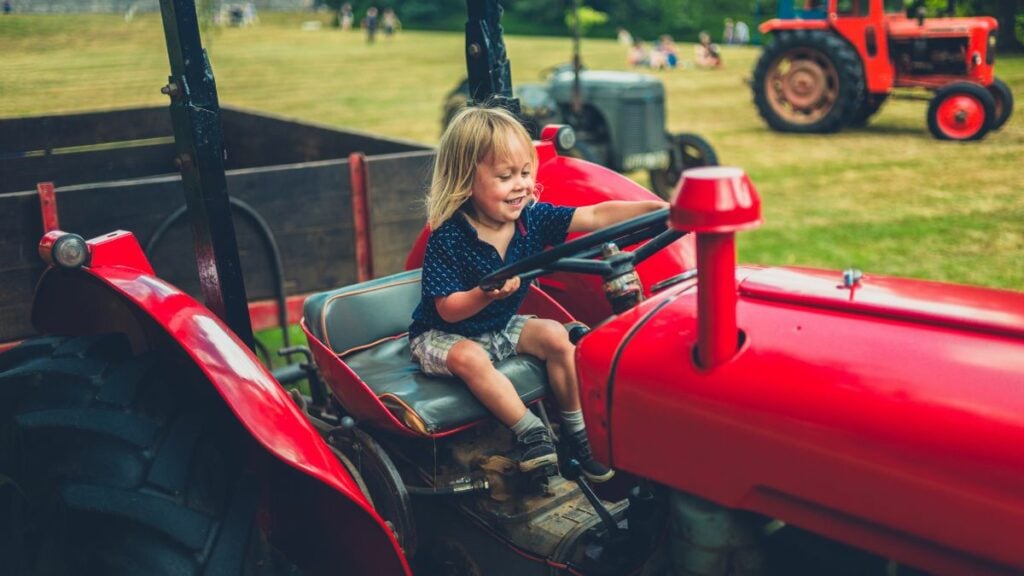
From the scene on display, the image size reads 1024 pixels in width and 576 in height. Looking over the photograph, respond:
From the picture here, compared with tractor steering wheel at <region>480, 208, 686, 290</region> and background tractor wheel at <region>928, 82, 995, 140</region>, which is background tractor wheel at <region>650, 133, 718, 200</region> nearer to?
background tractor wheel at <region>928, 82, 995, 140</region>

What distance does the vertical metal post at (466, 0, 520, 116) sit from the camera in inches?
102

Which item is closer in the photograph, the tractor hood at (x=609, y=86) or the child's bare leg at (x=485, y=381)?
the child's bare leg at (x=485, y=381)

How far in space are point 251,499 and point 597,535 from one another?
2.19 ft

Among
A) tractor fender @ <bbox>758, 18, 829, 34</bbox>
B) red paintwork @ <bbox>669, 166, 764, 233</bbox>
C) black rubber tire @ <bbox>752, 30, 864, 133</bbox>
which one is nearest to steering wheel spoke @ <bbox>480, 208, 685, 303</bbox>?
red paintwork @ <bbox>669, 166, 764, 233</bbox>

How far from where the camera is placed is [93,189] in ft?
12.5

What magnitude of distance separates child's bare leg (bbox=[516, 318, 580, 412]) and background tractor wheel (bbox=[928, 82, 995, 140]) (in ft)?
29.1

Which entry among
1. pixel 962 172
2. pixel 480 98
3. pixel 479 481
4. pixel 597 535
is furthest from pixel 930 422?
pixel 962 172

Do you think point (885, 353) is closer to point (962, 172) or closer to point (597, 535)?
point (597, 535)

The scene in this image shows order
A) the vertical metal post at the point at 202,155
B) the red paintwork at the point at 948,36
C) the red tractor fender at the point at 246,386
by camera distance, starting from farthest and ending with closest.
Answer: the red paintwork at the point at 948,36
the vertical metal post at the point at 202,155
the red tractor fender at the point at 246,386

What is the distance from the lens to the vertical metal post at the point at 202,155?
194cm

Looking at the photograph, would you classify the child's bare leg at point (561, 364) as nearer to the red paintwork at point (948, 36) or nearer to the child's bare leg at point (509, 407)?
the child's bare leg at point (509, 407)

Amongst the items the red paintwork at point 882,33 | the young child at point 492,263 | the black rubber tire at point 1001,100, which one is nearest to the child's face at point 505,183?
the young child at point 492,263

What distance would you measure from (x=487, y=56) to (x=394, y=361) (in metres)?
0.83

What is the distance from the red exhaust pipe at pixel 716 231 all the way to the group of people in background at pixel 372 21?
32.0 meters
